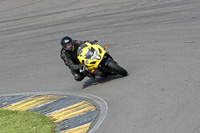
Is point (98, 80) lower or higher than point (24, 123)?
lower

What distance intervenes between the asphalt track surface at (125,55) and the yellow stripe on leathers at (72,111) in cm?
46

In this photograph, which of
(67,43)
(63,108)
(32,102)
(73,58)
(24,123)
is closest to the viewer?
(24,123)

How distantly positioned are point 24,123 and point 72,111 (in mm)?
1068

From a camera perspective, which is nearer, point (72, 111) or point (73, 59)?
point (72, 111)

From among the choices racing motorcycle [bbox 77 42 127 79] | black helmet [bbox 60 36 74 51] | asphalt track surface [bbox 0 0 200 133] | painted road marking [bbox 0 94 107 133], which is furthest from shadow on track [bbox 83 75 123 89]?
black helmet [bbox 60 36 74 51]

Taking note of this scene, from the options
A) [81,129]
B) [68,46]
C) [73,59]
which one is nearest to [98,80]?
[73,59]

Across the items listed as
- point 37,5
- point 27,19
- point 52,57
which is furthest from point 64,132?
point 37,5

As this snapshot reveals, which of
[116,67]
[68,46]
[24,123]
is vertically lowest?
[24,123]

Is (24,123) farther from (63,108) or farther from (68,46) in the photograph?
(68,46)

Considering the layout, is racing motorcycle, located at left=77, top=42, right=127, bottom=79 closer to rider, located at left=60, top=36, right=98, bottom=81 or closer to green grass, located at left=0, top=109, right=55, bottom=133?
rider, located at left=60, top=36, right=98, bottom=81

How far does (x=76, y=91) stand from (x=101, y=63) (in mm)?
1015

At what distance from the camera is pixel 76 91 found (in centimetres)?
Answer: 988

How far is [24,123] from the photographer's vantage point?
26.0ft

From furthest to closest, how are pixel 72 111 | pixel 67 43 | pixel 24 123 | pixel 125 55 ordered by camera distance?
pixel 125 55, pixel 67 43, pixel 72 111, pixel 24 123
